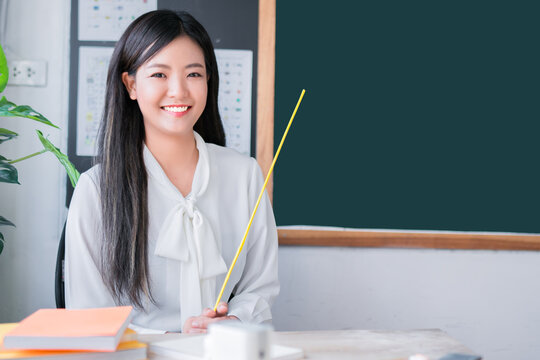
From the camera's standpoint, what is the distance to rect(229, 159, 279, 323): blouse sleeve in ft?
5.05

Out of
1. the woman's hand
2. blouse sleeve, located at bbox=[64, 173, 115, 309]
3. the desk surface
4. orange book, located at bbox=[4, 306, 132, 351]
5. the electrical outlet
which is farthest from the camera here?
the electrical outlet

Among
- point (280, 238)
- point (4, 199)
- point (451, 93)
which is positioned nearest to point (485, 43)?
point (451, 93)

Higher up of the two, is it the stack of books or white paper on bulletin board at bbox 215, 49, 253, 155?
white paper on bulletin board at bbox 215, 49, 253, 155

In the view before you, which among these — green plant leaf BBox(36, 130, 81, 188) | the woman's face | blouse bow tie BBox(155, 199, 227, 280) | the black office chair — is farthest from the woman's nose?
the black office chair

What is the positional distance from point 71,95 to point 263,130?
71cm

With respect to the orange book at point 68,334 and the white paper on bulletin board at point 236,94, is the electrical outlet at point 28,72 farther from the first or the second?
the orange book at point 68,334


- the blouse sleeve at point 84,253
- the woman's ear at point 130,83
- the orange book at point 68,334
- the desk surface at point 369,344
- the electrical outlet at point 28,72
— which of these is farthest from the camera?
the electrical outlet at point 28,72

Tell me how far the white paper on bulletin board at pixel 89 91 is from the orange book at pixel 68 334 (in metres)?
1.19

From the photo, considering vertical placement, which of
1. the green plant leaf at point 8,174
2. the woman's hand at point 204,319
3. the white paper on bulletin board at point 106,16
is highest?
the white paper on bulletin board at point 106,16

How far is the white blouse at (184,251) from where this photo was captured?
1.43 metres

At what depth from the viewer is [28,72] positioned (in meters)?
2.03

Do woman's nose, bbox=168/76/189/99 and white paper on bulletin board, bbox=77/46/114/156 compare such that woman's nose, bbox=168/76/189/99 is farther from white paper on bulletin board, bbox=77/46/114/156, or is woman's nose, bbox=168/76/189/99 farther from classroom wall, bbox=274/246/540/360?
classroom wall, bbox=274/246/540/360

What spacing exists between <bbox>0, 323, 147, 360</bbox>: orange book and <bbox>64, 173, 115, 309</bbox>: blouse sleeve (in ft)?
1.57

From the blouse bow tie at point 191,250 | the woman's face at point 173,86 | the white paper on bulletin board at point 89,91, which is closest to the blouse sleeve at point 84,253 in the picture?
the blouse bow tie at point 191,250
